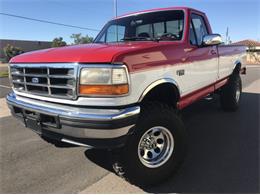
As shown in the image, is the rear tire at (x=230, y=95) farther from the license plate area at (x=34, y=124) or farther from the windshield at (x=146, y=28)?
the license plate area at (x=34, y=124)

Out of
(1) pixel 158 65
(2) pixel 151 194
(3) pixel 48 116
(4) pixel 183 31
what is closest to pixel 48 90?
(3) pixel 48 116

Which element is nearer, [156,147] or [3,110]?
[156,147]

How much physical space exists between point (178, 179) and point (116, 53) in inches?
64.3

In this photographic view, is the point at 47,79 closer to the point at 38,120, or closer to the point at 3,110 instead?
the point at 38,120

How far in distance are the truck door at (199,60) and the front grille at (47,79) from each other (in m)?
1.69

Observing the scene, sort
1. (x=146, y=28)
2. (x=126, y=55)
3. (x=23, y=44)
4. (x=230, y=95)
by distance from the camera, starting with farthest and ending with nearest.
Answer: (x=23, y=44) < (x=230, y=95) < (x=146, y=28) < (x=126, y=55)

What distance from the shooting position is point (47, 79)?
9.69 feet

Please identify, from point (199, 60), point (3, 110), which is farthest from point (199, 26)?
point (3, 110)

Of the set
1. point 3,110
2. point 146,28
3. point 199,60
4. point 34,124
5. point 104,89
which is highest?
point 146,28

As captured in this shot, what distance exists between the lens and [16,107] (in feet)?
11.0

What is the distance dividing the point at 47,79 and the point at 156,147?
4.77ft

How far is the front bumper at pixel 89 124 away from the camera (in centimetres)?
251

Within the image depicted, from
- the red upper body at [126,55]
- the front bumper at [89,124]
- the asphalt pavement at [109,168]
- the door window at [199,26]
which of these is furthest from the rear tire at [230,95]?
the front bumper at [89,124]

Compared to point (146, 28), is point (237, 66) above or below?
below
